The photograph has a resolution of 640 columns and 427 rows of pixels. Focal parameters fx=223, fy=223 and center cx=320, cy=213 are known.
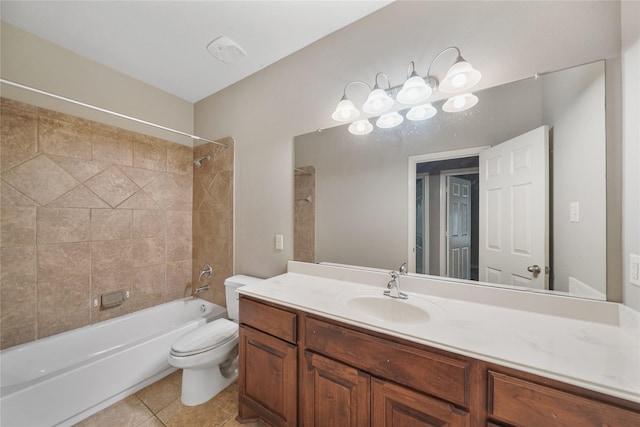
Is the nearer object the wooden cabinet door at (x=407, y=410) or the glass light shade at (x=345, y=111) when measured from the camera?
the wooden cabinet door at (x=407, y=410)

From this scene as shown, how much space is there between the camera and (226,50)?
1713 millimetres

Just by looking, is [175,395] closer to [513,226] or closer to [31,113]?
[31,113]

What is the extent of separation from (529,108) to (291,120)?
1.43 m

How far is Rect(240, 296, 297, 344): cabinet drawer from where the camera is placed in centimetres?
108

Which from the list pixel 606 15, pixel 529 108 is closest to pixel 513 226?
pixel 529 108

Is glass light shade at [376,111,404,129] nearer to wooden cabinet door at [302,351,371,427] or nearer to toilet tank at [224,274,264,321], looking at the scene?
wooden cabinet door at [302,351,371,427]

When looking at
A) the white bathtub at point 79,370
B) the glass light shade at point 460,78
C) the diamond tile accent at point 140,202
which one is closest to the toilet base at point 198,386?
the white bathtub at point 79,370

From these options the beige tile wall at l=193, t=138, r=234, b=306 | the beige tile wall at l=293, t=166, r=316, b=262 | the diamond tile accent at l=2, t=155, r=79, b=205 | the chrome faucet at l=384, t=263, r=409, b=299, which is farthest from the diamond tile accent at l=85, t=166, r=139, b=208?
the chrome faucet at l=384, t=263, r=409, b=299

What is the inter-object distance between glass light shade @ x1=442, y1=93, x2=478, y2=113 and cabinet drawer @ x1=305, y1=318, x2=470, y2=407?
1.16 m

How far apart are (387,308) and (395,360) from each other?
383mm

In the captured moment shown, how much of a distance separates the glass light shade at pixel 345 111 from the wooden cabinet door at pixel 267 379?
4.46 feet

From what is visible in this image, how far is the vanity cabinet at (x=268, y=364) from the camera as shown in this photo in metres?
1.07

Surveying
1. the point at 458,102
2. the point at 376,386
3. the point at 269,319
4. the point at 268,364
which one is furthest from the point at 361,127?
the point at 268,364

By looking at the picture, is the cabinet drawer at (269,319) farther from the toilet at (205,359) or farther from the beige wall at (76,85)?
the beige wall at (76,85)
